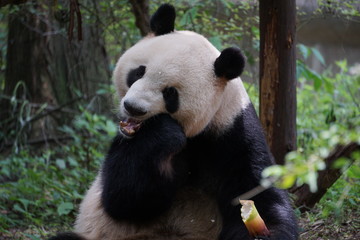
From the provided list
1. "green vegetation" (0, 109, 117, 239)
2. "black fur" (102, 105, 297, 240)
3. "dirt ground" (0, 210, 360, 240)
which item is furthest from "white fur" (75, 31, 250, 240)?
"green vegetation" (0, 109, 117, 239)

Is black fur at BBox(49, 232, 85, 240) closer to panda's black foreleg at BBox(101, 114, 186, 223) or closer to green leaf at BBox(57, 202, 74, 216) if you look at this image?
panda's black foreleg at BBox(101, 114, 186, 223)

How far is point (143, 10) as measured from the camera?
6.67 metres

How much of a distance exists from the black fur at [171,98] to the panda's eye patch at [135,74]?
0.71 ft

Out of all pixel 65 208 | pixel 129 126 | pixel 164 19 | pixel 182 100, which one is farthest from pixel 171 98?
pixel 65 208

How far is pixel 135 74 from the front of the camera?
3.62 meters

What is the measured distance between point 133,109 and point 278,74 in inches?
84.5

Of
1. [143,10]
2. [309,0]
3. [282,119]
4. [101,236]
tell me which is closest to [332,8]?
[309,0]

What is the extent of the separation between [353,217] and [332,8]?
2486mm

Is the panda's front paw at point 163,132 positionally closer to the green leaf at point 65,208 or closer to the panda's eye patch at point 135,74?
the panda's eye patch at point 135,74

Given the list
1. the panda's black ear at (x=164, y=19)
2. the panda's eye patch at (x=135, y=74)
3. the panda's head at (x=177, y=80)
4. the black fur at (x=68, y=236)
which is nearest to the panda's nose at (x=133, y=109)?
the panda's head at (x=177, y=80)

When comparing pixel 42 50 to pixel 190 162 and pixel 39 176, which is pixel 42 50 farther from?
pixel 190 162

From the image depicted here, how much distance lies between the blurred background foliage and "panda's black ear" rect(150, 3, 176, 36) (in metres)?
1.57

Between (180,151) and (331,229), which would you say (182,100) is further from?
(331,229)

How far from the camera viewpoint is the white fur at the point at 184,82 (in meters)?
3.44
